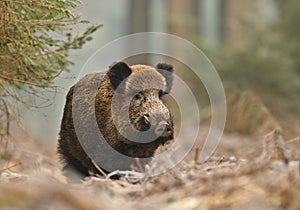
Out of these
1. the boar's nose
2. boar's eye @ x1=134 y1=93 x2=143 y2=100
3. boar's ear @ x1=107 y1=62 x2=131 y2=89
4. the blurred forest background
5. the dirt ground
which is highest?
the blurred forest background

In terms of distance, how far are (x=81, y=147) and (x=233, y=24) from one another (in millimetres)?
9067

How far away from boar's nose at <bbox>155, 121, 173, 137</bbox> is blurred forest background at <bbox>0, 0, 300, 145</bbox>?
396cm

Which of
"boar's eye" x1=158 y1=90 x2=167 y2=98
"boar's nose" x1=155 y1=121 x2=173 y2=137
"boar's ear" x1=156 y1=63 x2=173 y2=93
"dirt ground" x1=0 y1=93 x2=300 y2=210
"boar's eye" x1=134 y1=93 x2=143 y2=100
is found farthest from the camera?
"boar's ear" x1=156 y1=63 x2=173 y2=93

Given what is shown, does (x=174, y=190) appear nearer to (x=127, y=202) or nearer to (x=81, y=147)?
(x=127, y=202)

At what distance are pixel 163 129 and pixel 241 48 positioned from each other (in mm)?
7044

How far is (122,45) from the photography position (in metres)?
12.6

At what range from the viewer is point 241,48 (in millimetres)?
11906

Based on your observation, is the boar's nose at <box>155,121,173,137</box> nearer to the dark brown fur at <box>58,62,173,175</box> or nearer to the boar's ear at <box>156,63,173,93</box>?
the dark brown fur at <box>58,62,173,175</box>

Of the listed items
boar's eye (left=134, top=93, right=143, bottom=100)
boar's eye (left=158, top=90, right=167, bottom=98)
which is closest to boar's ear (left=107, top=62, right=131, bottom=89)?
boar's eye (left=134, top=93, right=143, bottom=100)

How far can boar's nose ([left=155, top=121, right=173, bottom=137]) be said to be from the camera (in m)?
5.06

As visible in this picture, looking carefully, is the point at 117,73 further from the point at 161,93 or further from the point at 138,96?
the point at 161,93

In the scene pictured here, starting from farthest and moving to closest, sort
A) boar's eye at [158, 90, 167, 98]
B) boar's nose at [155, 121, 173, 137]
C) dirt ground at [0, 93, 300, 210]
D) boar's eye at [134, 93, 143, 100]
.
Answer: boar's eye at [158, 90, 167, 98] → boar's eye at [134, 93, 143, 100] → boar's nose at [155, 121, 173, 137] → dirt ground at [0, 93, 300, 210]

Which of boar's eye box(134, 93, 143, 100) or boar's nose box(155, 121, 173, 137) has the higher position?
boar's eye box(134, 93, 143, 100)

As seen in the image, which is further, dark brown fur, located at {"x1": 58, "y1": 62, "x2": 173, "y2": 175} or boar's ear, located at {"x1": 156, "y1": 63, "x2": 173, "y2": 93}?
boar's ear, located at {"x1": 156, "y1": 63, "x2": 173, "y2": 93}
